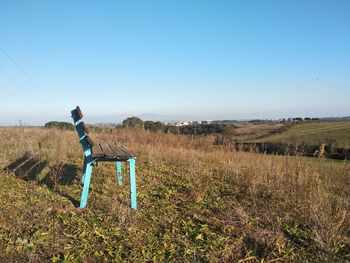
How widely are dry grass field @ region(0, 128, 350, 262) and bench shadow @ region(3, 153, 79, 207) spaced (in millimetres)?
22

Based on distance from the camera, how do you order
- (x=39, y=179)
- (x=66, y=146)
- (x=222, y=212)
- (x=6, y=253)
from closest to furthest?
(x=6, y=253) → (x=222, y=212) → (x=39, y=179) → (x=66, y=146)

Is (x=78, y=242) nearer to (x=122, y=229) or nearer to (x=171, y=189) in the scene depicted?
(x=122, y=229)

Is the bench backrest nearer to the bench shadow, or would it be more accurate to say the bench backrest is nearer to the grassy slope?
the bench shadow

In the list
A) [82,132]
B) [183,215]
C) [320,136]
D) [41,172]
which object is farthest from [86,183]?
[320,136]

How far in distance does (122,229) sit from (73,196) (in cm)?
174

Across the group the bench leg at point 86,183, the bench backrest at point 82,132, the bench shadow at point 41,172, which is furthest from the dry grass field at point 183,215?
the bench backrest at point 82,132

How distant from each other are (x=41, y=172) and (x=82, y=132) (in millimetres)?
2525

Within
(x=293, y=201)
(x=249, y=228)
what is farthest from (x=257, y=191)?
(x=249, y=228)

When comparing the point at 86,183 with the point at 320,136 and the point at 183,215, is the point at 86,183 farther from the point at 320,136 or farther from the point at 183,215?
the point at 320,136

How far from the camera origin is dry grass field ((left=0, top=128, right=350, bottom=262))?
371 centimetres

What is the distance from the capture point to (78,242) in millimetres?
3918

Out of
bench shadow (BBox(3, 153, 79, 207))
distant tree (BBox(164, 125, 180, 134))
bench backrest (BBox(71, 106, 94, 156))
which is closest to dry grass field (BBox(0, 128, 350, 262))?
bench shadow (BBox(3, 153, 79, 207))

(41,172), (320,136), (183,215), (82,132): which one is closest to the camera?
(183,215)

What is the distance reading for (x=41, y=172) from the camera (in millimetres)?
7359
